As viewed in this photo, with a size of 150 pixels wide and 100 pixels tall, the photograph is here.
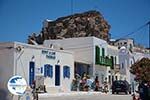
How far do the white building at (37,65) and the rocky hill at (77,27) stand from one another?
3994cm

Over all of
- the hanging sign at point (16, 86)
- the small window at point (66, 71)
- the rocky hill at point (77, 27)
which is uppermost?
the rocky hill at point (77, 27)

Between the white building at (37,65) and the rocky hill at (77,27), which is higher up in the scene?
the rocky hill at (77,27)

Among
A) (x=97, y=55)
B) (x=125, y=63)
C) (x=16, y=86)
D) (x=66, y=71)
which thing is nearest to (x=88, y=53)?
(x=97, y=55)

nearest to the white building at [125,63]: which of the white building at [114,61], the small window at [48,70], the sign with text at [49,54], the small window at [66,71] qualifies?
the white building at [114,61]

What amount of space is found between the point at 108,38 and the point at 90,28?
4506 millimetres

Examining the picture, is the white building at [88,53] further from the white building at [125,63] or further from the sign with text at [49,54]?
the white building at [125,63]

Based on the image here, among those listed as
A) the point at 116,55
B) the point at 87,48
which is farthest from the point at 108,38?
the point at 87,48

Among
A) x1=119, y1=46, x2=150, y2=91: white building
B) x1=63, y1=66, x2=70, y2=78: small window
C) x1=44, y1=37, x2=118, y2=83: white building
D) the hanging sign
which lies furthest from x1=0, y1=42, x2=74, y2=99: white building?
x1=119, y1=46, x2=150, y2=91: white building

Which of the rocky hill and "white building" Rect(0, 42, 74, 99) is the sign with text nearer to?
"white building" Rect(0, 42, 74, 99)

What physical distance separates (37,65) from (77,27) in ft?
151

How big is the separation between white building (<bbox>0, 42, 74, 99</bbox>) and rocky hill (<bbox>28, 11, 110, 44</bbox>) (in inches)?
1572

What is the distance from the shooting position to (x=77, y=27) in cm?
7912

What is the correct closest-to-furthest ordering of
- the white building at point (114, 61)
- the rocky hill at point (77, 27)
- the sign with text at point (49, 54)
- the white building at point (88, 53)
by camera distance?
the sign with text at point (49, 54), the white building at point (88, 53), the white building at point (114, 61), the rocky hill at point (77, 27)

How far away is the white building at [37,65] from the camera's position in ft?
99.9
